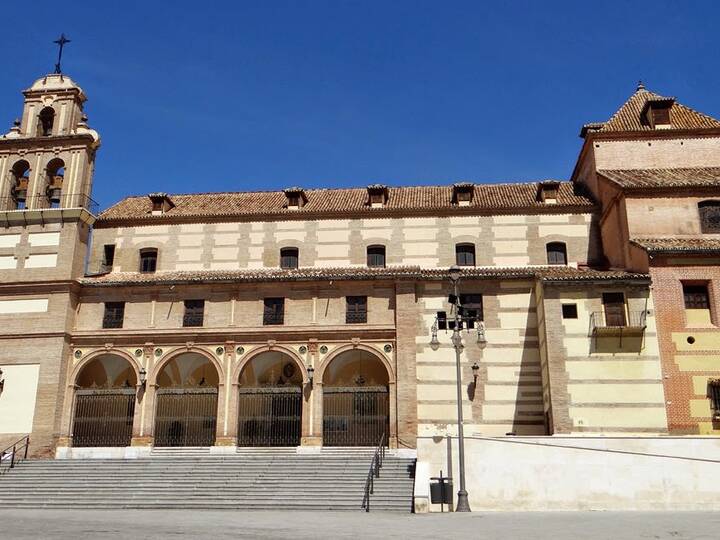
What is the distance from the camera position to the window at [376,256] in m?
33.3

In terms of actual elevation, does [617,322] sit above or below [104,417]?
above

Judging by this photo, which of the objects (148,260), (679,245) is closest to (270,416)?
(148,260)

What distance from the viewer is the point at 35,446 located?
2895 centimetres

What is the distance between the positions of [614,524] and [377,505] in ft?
26.1

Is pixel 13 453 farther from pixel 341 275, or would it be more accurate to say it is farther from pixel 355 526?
pixel 355 526

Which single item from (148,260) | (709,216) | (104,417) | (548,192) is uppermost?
(548,192)

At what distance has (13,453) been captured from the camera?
28.1 metres

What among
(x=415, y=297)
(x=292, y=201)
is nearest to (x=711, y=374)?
(x=415, y=297)

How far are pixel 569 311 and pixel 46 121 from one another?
85.4ft

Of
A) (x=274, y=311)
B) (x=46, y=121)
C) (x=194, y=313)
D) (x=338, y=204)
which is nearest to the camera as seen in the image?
(x=274, y=311)

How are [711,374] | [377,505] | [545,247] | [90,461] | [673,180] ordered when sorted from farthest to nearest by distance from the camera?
[545,247]
[673,180]
[90,461]
[711,374]
[377,505]

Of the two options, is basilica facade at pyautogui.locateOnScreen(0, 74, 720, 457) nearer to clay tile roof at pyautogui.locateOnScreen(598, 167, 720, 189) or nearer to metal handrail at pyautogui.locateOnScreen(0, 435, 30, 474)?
clay tile roof at pyautogui.locateOnScreen(598, 167, 720, 189)

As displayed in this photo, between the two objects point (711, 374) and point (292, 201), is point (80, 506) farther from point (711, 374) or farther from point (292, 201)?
point (711, 374)

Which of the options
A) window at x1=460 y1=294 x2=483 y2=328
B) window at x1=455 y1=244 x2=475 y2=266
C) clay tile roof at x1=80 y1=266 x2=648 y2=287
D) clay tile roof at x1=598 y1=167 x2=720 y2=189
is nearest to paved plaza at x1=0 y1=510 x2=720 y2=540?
window at x1=460 y1=294 x2=483 y2=328
